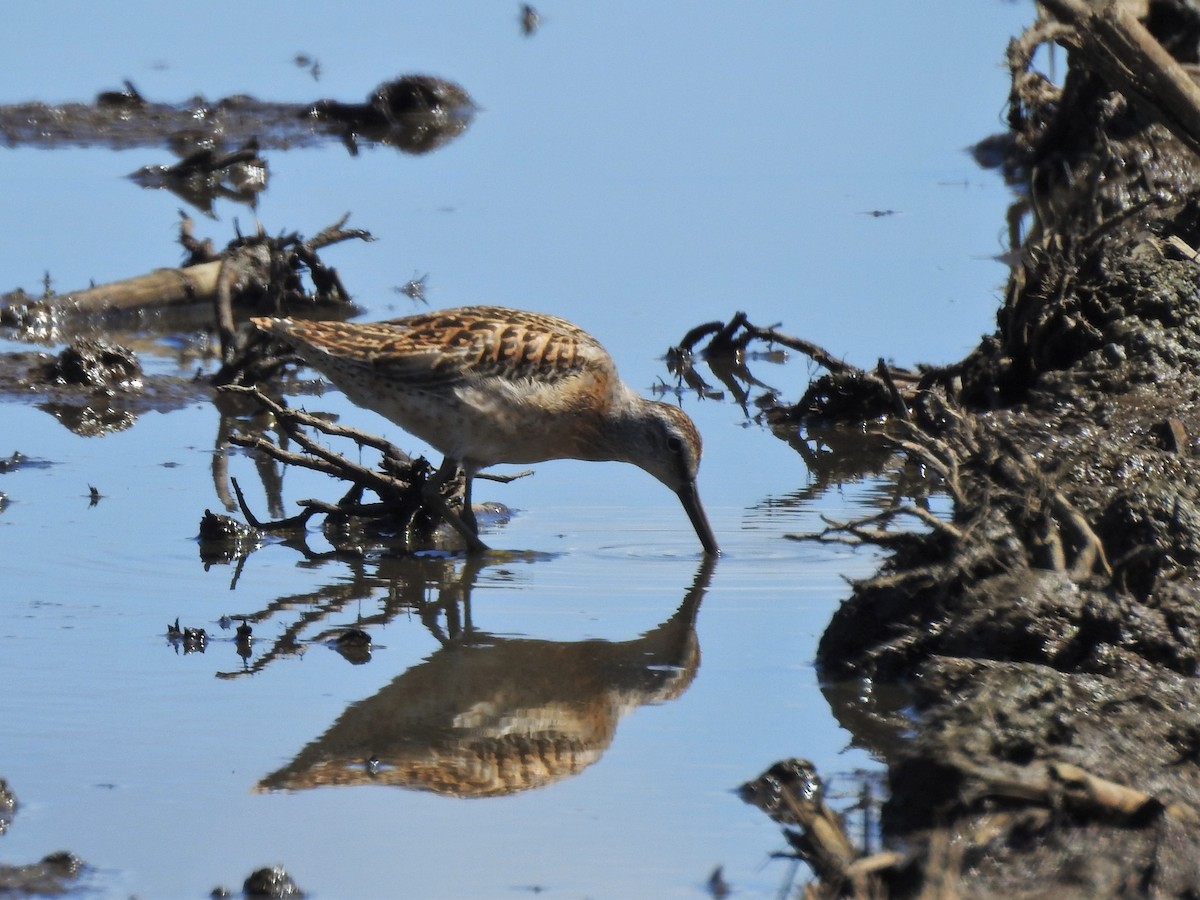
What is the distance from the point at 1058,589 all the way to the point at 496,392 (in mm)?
3069

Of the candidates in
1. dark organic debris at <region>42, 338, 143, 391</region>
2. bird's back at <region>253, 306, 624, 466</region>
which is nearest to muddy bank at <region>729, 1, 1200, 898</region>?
bird's back at <region>253, 306, 624, 466</region>

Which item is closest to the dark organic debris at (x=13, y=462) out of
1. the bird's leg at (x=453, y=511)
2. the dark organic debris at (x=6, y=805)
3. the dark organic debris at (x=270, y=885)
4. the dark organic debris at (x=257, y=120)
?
the bird's leg at (x=453, y=511)

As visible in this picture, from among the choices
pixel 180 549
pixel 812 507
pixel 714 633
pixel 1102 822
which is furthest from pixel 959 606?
pixel 180 549

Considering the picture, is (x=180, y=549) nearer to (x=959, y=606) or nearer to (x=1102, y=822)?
(x=959, y=606)

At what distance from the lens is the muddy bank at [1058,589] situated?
14.1ft

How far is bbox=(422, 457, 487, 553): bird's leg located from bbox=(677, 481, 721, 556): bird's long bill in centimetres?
89

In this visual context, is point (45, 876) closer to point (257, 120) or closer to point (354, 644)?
point (354, 644)

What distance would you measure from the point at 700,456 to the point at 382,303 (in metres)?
4.10

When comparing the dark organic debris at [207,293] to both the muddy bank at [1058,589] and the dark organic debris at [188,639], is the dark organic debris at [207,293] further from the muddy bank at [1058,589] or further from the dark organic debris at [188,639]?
the dark organic debris at [188,639]

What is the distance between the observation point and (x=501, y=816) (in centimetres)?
497

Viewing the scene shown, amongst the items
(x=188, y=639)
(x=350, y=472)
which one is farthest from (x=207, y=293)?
(x=188, y=639)

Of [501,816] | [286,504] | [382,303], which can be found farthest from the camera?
[382,303]

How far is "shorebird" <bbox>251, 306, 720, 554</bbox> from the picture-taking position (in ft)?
26.3

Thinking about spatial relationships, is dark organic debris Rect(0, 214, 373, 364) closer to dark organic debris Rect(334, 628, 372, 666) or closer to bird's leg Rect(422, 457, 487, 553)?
bird's leg Rect(422, 457, 487, 553)
